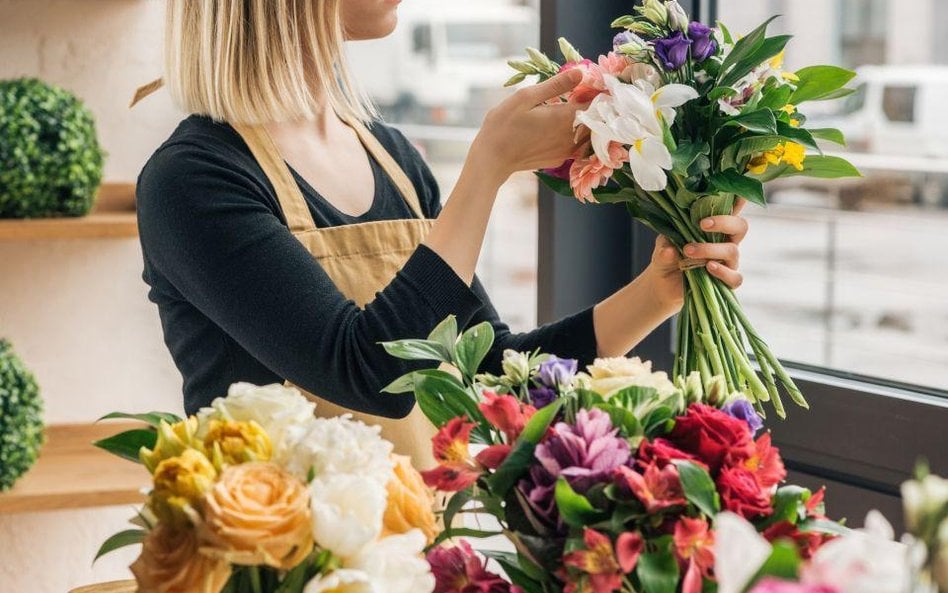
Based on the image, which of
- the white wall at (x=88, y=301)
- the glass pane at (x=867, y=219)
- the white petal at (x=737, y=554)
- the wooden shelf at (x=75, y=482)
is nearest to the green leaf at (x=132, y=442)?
the white petal at (x=737, y=554)

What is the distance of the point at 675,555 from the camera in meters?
0.68

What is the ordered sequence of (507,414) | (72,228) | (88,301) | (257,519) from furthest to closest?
(88,301), (72,228), (507,414), (257,519)

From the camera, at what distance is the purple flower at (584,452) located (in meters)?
0.72

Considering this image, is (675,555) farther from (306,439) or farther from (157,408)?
(157,408)

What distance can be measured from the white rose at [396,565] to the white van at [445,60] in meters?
3.48

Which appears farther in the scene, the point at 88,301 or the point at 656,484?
the point at 88,301

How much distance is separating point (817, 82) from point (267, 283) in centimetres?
58

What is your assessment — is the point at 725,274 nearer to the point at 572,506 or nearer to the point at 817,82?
the point at 817,82

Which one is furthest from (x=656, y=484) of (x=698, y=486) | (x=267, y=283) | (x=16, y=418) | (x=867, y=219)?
(x=16, y=418)

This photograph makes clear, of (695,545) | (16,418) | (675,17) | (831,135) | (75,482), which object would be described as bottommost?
(75,482)

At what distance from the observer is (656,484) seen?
0.70 metres

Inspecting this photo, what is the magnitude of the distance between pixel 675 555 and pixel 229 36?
88 cm

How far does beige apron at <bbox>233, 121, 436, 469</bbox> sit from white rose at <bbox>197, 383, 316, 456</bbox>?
1.95ft

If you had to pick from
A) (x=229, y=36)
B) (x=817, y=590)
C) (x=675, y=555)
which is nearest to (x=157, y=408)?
(x=229, y=36)
